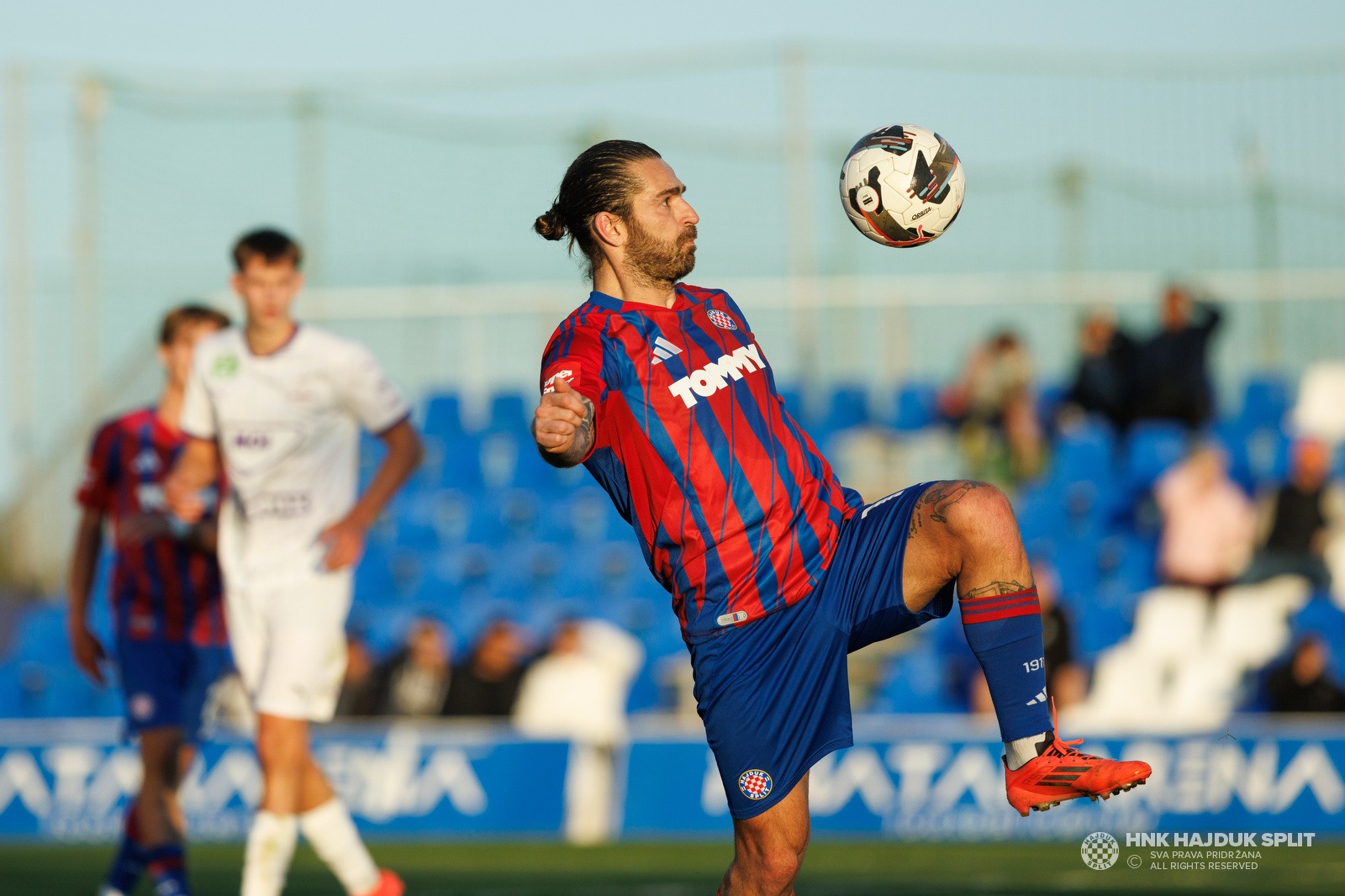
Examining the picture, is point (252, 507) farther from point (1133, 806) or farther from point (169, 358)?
point (1133, 806)

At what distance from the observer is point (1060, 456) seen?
13.4m

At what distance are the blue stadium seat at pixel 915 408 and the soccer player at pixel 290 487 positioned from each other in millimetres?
8331

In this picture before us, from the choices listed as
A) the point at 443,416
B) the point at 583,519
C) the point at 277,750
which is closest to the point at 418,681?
the point at 583,519

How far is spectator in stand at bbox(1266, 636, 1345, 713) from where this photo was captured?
10.6m

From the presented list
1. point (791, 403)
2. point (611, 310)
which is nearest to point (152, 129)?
point (791, 403)

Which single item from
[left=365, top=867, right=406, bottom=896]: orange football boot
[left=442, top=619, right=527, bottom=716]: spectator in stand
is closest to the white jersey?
[left=365, top=867, right=406, bottom=896]: orange football boot

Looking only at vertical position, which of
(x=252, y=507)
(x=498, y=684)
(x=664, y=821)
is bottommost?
(x=664, y=821)

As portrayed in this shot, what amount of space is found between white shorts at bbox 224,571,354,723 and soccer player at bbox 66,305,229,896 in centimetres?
62

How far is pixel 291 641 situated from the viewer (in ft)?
19.3

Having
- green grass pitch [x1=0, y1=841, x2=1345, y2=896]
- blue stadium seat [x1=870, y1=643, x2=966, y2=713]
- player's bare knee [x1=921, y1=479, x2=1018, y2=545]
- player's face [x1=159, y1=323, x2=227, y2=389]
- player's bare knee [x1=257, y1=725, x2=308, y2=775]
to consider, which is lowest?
green grass pitch [x1=0, y1=841, x2=1345, y2=896]

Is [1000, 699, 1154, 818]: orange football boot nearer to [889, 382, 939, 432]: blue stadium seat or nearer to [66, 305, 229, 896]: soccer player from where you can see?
[66, 305, 229, 896]: soccer player

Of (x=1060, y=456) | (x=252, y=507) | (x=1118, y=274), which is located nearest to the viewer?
(x=252, y=507)

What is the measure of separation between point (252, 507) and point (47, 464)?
8.37 metres

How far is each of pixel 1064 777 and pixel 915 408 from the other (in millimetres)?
10258
